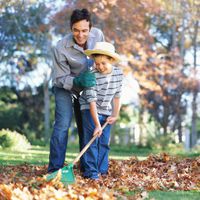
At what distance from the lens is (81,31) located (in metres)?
5.25

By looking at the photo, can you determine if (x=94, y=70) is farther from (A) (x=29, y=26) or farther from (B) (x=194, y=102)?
(B) (x=194, y=102)

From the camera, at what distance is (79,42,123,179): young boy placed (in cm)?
510

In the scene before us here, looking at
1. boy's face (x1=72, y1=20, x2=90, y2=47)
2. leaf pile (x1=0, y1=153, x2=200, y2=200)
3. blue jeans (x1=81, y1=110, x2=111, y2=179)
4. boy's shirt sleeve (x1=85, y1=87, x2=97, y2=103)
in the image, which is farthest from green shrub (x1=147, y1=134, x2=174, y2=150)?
boy's shirt sleeve (x1=85, y1=87, x2=97, y2=103)

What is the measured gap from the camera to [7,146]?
10695 mm

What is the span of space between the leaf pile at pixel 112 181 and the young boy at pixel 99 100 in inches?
9.2

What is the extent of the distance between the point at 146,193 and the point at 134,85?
1113 centimetres

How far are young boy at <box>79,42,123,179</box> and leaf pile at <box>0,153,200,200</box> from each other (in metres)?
0.23

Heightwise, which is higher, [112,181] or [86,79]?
[86,79]

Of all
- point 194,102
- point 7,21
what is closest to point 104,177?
point 7,21

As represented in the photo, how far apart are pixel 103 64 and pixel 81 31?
16.5 inches

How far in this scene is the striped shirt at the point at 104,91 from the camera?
5.23 meters

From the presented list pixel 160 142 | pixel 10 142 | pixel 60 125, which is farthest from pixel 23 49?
pixel 60 125

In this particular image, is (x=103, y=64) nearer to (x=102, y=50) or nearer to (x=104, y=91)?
(x=102, y=50)

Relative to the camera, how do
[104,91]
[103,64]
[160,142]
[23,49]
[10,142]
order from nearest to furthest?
[103,64], [104,91], [10,142], [160,142], [23,49]
